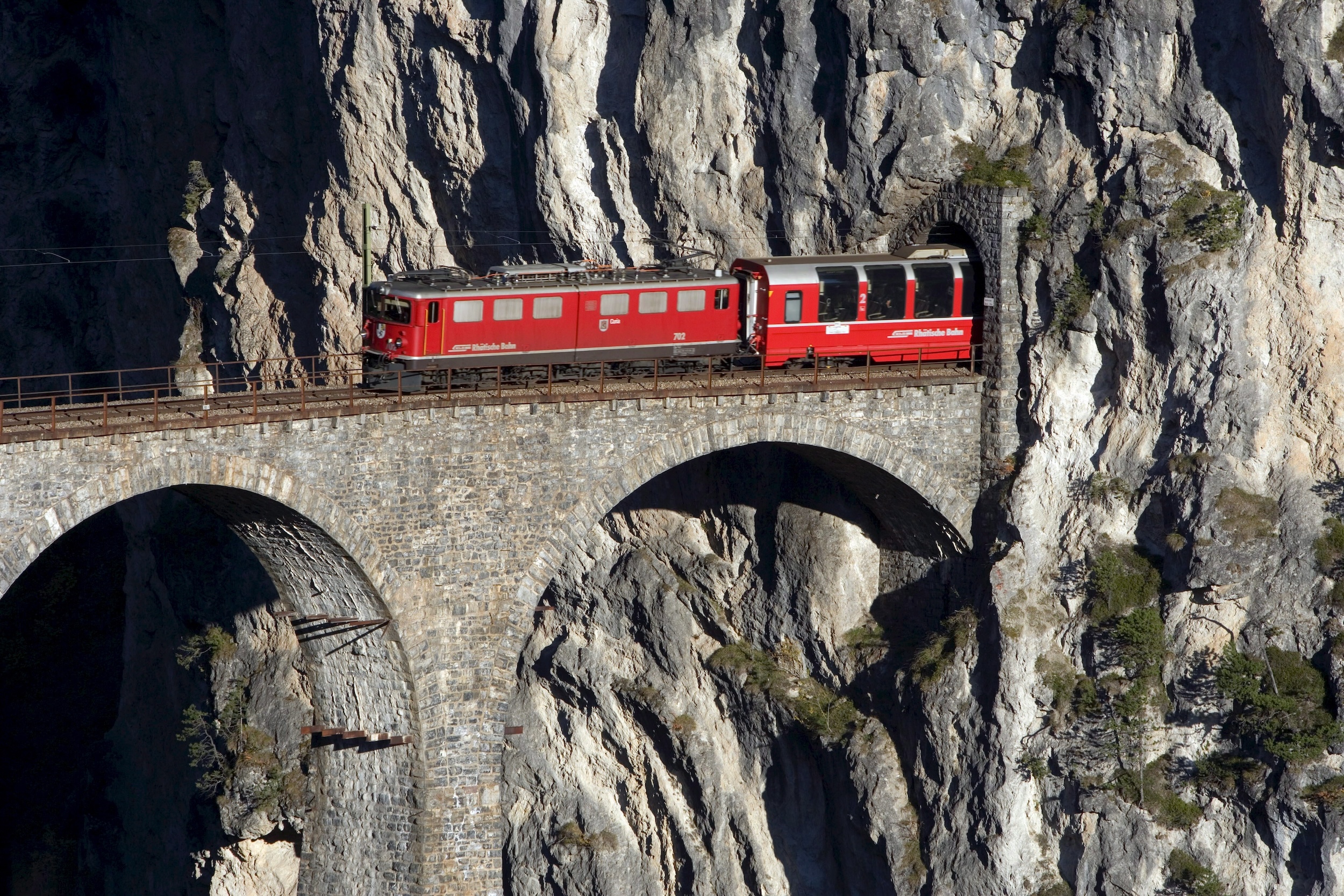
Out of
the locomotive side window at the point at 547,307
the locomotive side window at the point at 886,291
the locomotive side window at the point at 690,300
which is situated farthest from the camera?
the locomotive side window at the point at 886,291

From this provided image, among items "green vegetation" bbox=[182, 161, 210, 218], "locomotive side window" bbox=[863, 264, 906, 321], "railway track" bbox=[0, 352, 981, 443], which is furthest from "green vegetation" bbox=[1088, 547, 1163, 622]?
"green vegetation" bbox=[182, 161, 210, 218]

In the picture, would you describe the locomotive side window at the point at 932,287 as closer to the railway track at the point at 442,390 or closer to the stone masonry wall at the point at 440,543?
the railway track at the point at 442,390

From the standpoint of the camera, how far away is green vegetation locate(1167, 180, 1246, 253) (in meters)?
39.5

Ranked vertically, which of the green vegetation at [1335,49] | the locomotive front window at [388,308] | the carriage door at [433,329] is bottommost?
the carriage door at [433,329]

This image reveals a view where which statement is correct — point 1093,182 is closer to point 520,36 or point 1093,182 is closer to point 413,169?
point 520,36

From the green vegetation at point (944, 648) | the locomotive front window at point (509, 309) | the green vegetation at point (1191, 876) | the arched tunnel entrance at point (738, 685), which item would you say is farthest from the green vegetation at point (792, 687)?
the locomotive front window at point (509, 309)

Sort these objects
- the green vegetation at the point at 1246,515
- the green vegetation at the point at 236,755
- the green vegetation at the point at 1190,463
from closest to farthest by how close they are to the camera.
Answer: the green vegetation at the point at 1246,515, the green vegetation at the point at 1190,463, the green vegetation at the point at 236,755

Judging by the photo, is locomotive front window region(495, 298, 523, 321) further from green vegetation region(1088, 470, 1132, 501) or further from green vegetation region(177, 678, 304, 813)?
green vegetation region(177, 678, 304, 813)

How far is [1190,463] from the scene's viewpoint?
132ft

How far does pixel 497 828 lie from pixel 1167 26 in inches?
913

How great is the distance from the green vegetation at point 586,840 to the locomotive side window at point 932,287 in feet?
53.5

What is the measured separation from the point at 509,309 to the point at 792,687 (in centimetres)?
1249

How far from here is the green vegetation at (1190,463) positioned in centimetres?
3997

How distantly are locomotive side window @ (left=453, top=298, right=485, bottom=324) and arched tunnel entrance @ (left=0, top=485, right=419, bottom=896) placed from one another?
6278mm
